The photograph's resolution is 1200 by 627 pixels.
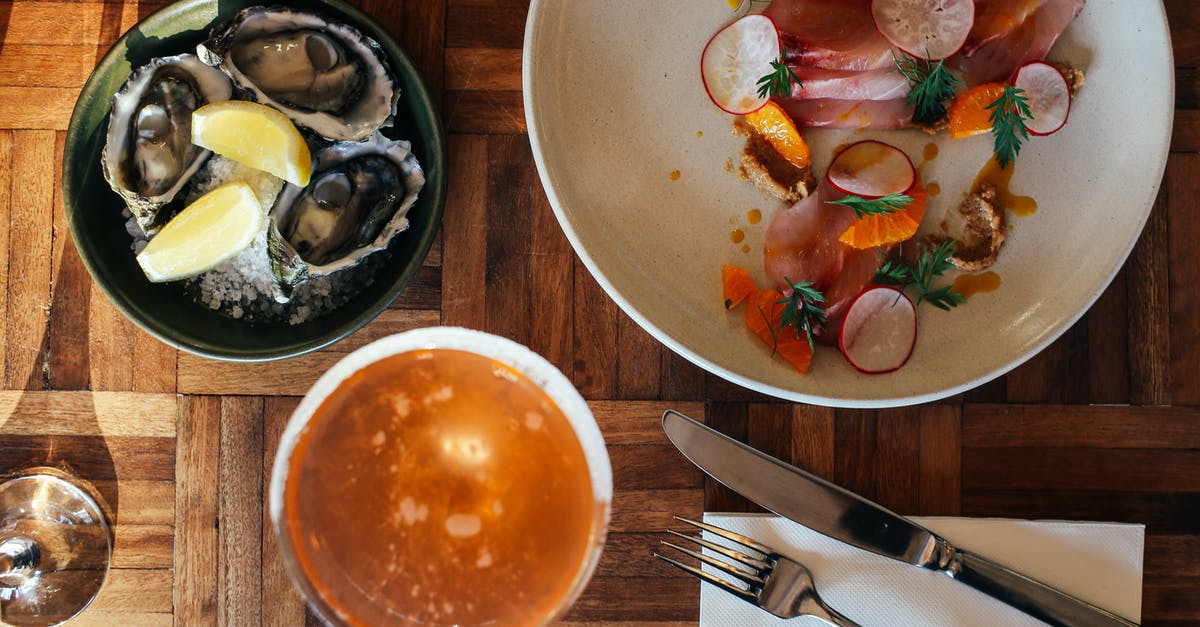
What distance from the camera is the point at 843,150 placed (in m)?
1.23

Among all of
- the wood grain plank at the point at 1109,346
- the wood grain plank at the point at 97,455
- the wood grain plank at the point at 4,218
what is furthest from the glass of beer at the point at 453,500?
the wood grain plank at the point at 1109,346

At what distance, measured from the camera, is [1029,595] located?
1205 mm

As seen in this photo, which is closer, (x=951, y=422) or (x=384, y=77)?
(x=384, y=77)

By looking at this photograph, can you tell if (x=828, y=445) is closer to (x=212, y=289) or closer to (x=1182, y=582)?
(x=1182, y=582)

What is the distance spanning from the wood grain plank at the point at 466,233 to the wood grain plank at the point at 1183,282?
103 cm

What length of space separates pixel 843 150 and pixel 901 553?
1.89 feet

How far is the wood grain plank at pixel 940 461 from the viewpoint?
127 cm

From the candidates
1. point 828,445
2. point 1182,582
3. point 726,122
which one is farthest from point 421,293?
point 1182,582

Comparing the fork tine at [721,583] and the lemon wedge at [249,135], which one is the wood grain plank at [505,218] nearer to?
the lemon wedge at [249,135]

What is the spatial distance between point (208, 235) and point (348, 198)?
19 centimetres

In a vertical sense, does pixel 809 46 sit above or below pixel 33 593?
above

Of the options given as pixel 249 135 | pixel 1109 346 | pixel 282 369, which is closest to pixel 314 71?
pixel 249 135

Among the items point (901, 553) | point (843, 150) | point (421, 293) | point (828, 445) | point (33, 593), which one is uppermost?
point (843, 150)

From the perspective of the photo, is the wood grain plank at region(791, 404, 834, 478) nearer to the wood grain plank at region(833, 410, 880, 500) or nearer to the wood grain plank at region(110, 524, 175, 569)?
the wood grain plank at region(833, 410, 880, 500)
